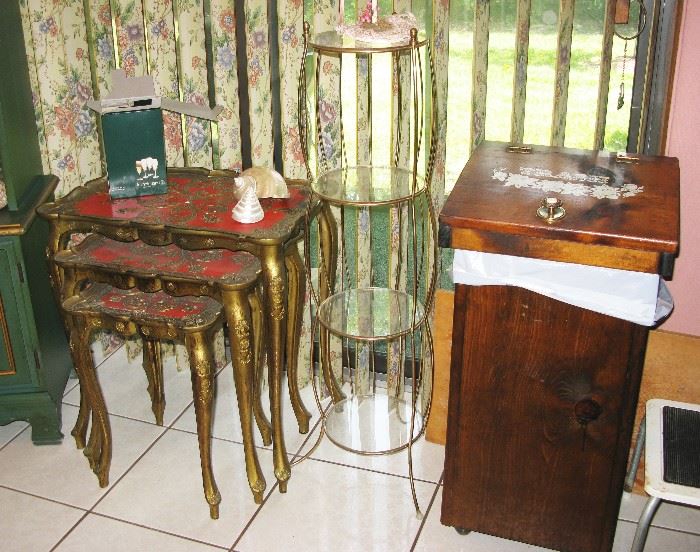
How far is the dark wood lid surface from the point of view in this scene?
182 centimetres

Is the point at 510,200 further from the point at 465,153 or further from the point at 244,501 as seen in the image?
the point at 244,501

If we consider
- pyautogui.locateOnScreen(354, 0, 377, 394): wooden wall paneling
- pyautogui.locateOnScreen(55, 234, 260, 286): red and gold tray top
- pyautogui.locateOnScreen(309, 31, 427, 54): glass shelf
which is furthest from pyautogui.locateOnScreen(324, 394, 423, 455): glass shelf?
pyautogui.locateOnScreen(309, 31, 427, 54): glass shelf

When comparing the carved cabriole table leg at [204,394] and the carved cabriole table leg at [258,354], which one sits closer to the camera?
the carved cabriole table leg at [204,394]

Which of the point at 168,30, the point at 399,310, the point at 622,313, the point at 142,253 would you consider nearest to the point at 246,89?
the point at 168,30

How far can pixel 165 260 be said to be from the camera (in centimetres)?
238

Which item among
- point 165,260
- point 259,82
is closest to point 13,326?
point 165,260

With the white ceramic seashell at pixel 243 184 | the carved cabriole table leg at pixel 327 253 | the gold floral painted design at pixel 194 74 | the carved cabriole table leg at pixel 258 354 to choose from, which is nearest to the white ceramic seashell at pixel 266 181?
the white ceramic seashell at pixel 243 184

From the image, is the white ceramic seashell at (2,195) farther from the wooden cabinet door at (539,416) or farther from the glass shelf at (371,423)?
the wooden cabinet door at (539,416)

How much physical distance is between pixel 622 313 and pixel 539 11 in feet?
3.97

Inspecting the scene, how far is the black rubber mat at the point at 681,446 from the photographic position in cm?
188

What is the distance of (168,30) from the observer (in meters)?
2.70

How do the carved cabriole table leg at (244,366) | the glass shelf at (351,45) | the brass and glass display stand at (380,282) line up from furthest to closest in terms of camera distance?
1. the brass and glass display stand at (380,282)
2. the carved cabriole table leg at (244,366)
3. the glass shelf at (351,45)

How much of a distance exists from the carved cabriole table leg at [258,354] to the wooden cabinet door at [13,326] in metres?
0.71

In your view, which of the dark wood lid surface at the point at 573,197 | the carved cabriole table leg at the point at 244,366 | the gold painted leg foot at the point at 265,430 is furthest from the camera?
the gold painted leg foot at the point at 265,430
